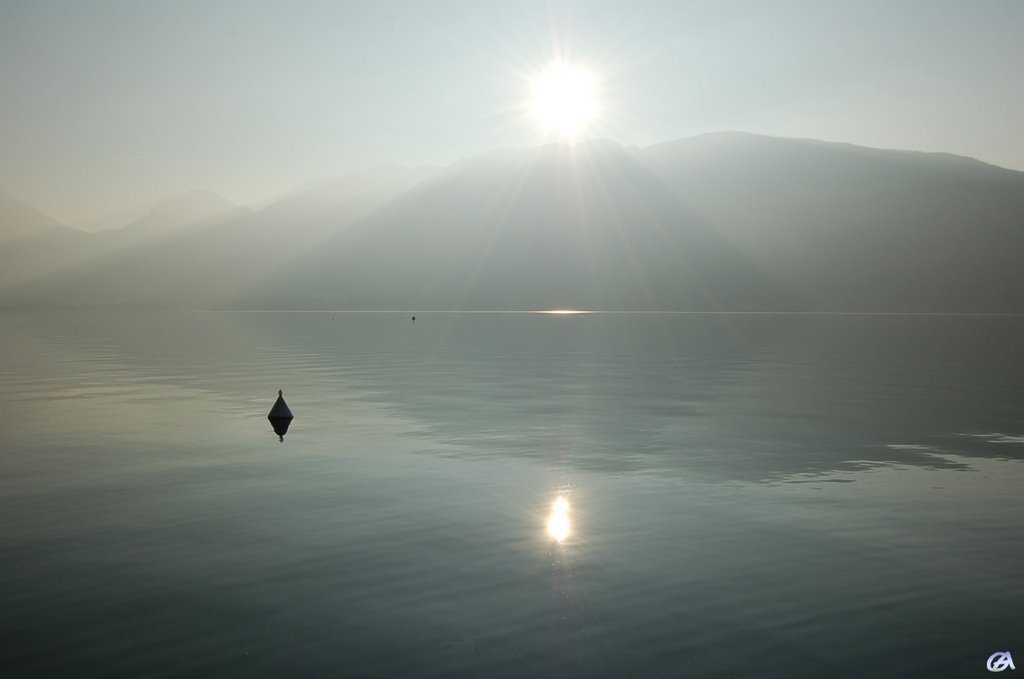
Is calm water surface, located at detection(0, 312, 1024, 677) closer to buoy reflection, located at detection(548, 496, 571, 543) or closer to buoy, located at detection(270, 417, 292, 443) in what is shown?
buoy reflection, located at detection(548, 496, 571, 543)

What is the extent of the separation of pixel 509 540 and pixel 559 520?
2.45 metres

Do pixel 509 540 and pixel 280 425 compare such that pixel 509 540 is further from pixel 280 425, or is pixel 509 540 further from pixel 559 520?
pixel 280 425

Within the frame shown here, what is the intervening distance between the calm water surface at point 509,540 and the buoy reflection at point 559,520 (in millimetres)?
206

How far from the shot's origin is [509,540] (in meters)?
20.0

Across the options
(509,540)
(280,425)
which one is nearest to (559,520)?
(509,540)

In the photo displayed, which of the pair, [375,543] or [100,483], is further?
[100,483]

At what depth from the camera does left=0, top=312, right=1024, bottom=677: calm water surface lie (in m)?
13.6

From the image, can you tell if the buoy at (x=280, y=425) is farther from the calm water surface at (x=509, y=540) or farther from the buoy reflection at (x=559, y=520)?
the buoy reflection at (x=559, y=520)

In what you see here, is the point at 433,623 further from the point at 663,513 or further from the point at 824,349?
the point at 824,349

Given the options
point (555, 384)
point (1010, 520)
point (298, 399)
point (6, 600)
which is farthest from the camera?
point (555, 384)

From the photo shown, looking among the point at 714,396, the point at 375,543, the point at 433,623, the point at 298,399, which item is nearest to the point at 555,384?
the point at 714,396

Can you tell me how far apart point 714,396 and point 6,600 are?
44.0 metres

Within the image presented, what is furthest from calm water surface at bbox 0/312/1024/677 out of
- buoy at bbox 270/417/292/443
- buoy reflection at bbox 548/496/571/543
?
buoy at bbox 270/417/292/443

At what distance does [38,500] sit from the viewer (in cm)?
2416
